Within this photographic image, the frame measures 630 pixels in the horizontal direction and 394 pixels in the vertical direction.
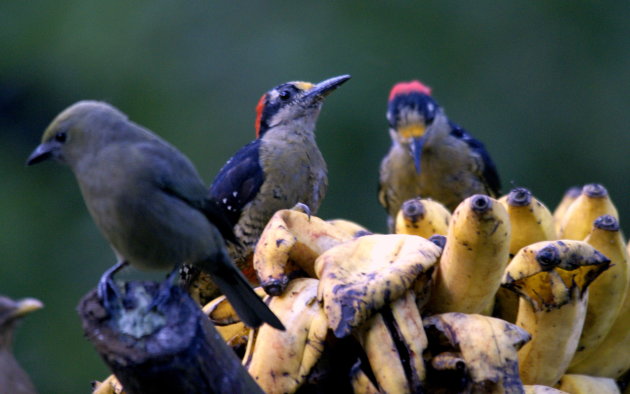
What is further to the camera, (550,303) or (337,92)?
(337,92)

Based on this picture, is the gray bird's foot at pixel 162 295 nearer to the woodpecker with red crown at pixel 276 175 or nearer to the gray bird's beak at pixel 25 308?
the gray bird's beak at pixel 25 308

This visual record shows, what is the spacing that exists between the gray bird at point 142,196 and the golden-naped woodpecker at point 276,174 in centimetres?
119

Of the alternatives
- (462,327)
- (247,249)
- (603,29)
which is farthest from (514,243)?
(603,29)

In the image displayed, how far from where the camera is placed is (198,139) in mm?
7965

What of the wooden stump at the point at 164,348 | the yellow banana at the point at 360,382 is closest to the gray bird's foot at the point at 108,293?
the wooden stump at the point at 164,348

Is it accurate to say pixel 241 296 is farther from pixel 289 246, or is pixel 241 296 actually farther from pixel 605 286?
pixel 605 286

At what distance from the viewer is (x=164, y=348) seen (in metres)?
2.01

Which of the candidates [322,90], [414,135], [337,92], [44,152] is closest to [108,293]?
[44,152]

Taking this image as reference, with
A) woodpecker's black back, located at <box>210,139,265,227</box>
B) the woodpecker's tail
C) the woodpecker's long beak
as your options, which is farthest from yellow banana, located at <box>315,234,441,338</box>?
the woodpecker's long beak

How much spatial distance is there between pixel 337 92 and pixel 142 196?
506cm

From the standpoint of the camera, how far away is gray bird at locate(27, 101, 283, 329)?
7.94 ft

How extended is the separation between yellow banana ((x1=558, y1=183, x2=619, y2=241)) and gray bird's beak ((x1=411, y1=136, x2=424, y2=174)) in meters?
1.75

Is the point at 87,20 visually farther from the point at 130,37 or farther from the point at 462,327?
the point at 462,327

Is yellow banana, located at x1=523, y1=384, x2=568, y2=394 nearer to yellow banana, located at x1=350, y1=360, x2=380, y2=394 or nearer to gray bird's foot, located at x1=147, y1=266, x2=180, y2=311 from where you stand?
yellow banana, located at x1=350, y1=360, x2=380, y2=394
